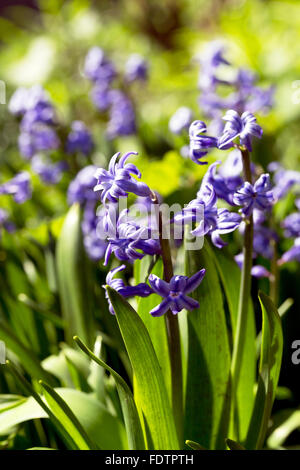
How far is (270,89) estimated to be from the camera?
2.44 metres

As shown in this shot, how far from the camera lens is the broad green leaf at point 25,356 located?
5.12ft

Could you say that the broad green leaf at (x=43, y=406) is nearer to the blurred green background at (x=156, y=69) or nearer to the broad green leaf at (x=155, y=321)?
the broad green leaf at (x=155, y=321)

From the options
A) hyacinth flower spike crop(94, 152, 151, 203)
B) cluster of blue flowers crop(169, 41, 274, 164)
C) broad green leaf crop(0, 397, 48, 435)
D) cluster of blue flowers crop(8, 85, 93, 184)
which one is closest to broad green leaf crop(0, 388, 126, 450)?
broad green leaf crop(0, 397, 48, 435)

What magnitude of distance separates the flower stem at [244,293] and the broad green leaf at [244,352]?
97 millimetres

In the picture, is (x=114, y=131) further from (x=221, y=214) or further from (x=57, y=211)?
(x=221, y=214)

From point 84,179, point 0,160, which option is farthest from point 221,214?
point 0,160

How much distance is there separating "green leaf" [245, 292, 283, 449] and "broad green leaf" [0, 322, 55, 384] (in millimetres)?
630

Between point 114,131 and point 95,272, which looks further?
point 114,131

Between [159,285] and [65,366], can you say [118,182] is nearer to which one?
[159,285]

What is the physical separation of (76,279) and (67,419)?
0.65 meters

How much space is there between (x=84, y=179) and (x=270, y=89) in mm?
1041

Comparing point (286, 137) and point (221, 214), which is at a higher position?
point (286, 137)

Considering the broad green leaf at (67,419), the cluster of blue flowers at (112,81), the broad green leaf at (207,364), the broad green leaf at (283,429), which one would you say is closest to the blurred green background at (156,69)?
the cluster of blue flowers at (112,81)

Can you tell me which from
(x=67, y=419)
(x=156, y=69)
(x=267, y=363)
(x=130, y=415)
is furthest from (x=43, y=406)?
(x=156, y=69)
